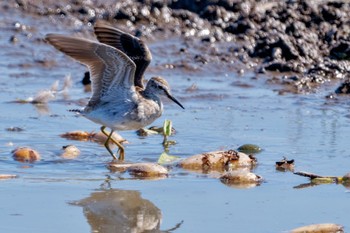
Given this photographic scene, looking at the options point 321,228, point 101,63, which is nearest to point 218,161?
point 101,63

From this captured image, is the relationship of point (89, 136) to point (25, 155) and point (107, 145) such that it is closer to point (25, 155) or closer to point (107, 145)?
point (107, 145)

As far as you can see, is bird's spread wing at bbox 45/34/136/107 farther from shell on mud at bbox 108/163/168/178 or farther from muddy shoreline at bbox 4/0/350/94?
muddy shoreline at bbox 4/0/350/94

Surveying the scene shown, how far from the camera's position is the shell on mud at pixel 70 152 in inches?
301

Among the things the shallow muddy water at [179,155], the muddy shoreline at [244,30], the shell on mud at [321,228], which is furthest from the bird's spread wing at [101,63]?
the muddy shoreline at [244,30]

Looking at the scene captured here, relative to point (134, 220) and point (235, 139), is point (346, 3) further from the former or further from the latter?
point (134, 220)

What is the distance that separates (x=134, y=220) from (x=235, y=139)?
250 centimetres

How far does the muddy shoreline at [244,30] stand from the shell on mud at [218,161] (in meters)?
2.87

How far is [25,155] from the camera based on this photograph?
7.46 meters

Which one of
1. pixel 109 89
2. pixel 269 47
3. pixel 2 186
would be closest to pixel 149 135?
pixel 109 89

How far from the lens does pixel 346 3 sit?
41.0 feet

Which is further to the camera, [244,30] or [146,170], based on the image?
[244,30]

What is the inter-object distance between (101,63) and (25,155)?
94 cm

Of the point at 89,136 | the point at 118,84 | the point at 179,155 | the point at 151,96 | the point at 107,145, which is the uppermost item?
the point at 118,84

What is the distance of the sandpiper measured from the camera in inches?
299
